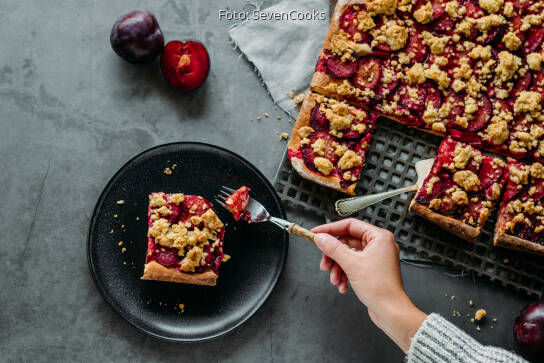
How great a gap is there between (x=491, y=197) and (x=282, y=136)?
4.26 feet

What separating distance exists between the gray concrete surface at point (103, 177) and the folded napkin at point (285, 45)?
86mm

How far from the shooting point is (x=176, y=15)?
3.17 meters

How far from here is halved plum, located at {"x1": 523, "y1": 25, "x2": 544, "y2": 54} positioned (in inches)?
117

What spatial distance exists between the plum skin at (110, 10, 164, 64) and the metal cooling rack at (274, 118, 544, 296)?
1.06 meters

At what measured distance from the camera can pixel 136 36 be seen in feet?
9.52

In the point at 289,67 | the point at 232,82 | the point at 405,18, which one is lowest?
the point at 232,82

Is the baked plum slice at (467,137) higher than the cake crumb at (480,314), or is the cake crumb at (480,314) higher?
the baked plum slice at (467,137)

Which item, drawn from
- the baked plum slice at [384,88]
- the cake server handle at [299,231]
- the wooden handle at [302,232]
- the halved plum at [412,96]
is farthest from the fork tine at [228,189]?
the halved plum at [412,96]

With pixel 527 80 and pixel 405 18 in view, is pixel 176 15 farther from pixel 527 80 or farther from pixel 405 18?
pixel 527 80

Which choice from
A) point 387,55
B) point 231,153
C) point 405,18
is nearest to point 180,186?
Result: point 231,153

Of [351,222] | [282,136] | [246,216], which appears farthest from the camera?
[282,136]

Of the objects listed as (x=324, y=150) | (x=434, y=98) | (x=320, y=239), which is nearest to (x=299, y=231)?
(x=320, y=239)

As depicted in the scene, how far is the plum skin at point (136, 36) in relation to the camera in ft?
9.50

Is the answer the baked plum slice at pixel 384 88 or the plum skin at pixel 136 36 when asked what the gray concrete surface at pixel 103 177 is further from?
the baked plum slice at pixel 384 88
